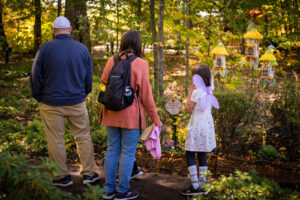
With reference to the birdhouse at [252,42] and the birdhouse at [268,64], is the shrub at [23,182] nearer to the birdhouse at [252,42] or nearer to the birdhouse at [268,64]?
the birdhouse at [268,64]

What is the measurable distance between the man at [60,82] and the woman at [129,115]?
0.42 metres

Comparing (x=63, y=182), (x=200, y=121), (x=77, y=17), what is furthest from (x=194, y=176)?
(x=77, y=17)

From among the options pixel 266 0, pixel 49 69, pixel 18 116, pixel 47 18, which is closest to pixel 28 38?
pixel 47 18

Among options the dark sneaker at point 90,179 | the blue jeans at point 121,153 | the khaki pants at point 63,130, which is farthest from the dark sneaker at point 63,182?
the blue jeans at point 121,153

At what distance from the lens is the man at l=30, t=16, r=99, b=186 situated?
3268 millimetres

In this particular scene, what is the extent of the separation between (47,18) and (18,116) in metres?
10.7

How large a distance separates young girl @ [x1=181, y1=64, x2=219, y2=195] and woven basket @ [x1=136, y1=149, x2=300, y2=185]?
693mm

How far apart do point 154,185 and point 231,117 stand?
1545 mm

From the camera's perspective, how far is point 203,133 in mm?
3334

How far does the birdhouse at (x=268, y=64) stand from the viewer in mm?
4383

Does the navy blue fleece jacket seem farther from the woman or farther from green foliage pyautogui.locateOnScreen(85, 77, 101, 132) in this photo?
green foliage pyautogui.locateOnScreen(85, 77, 101, 132)

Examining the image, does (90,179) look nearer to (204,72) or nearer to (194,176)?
(194,176)

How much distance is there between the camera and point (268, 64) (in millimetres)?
4477

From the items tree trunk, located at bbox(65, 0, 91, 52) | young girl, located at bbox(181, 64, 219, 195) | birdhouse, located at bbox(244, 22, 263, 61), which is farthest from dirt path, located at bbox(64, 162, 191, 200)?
tree trunk, located at bbox(65, 0, 91, 52)
